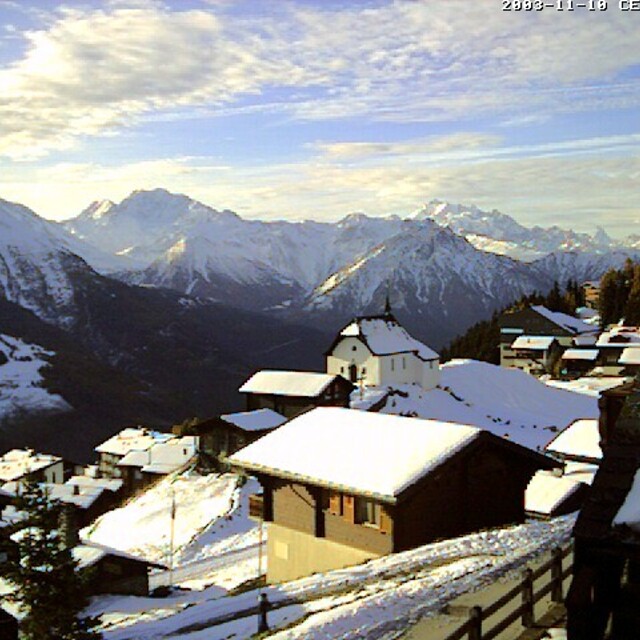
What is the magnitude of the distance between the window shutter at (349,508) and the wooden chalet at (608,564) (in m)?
15.4

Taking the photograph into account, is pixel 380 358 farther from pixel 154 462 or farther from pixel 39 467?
pixel 39 467

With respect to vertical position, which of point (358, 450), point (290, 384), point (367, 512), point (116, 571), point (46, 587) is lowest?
point (116, 571)

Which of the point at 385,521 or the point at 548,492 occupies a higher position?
the point at 385,521

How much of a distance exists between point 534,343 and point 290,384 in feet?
161

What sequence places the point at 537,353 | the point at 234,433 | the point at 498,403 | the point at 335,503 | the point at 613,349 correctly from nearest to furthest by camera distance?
the point at 335,503
the point at 234,433
the point at 498,403
the point at 613,349
the point at 537,353

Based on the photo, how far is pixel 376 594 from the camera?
14.6 m

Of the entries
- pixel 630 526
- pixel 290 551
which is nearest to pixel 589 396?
pixel 290 551

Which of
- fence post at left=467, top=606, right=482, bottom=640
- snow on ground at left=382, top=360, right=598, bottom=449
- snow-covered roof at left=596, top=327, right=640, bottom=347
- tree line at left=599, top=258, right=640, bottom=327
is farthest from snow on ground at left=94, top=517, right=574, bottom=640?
tree line at left=599, top=258, right=640, bottom=327

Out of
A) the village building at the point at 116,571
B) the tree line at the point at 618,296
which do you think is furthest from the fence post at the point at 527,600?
the tree line at the point at 618,296

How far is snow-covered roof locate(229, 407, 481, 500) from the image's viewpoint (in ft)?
69.0

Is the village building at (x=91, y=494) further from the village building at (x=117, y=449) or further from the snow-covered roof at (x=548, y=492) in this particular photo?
the snow-covered roof at (x=548, y=492)

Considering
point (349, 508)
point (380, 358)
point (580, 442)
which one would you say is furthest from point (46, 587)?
point (380, 358)

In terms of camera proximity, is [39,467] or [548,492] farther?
[39,467]

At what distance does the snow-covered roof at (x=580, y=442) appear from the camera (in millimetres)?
33125
